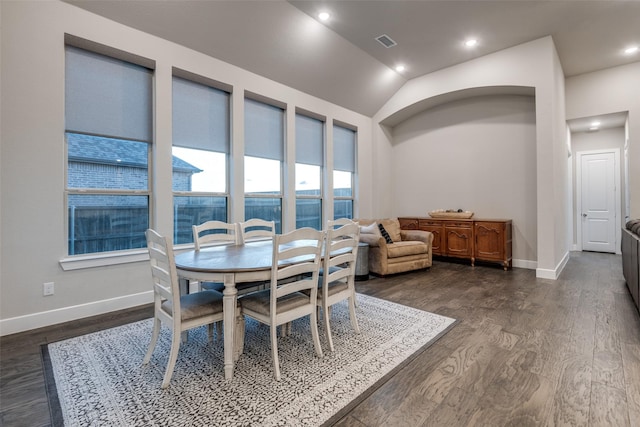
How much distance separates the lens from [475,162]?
18.7ft

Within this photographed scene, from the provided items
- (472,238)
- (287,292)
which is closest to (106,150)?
(287,292)

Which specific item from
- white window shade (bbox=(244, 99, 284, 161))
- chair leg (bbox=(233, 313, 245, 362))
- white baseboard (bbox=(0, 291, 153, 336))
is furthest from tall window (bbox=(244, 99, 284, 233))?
chair leg (bbox=(233, 313, 245, 362))

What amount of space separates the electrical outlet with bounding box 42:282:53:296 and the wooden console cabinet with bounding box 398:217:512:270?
18.0ft

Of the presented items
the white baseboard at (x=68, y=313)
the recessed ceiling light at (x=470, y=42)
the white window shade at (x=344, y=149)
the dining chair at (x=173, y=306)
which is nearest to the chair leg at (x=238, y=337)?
the dining chair at (x=173, y=306)

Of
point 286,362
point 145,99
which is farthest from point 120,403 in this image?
point 145,99

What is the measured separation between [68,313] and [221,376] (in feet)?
6.70

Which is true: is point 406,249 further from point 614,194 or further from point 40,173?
point 614,194

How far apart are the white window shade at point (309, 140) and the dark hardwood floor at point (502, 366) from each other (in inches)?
111

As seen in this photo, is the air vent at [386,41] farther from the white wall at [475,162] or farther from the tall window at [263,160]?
the white wall at [475,162]

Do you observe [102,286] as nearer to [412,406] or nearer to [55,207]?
[55,207]

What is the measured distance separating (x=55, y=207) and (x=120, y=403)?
213cm

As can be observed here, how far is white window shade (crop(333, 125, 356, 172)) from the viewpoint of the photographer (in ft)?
19.7

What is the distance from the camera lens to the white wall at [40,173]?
261cm

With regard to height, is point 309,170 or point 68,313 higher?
point 309,170
